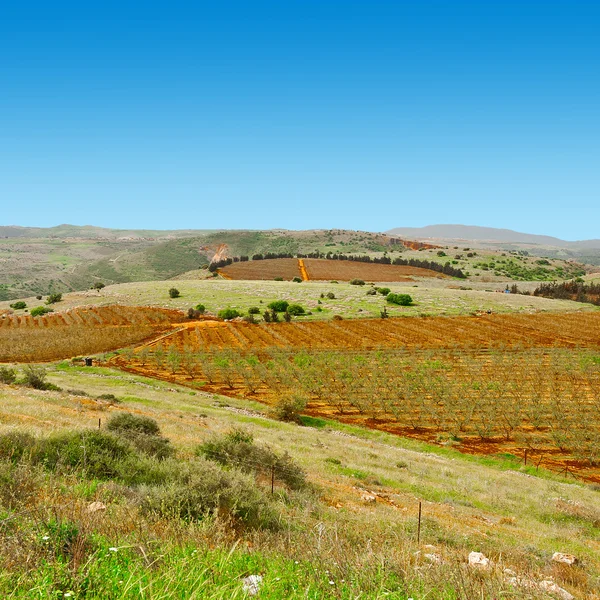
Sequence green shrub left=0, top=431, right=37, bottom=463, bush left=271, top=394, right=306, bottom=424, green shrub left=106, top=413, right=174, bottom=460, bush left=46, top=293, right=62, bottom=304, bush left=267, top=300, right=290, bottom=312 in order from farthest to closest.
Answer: bush left=46, top=293, right=62, bottom=304 → bush left=267, top=300, right=290, bottom=312 → bush left=271, top=394, right=306, bottom=424 → green shrub left=106, top=413, right=174, bottom=460 → green shrub left=0, top=431, right=37, bottom=463

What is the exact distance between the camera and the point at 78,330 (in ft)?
173

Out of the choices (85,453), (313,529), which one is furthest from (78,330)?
(313,529)

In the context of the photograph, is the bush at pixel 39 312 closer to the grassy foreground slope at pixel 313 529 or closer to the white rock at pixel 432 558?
the grassy foreground slope at pixel 313 529

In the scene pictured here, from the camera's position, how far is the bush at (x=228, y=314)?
205 ft

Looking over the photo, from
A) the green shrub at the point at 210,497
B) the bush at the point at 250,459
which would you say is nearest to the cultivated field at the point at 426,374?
the bush at the point at 250,459

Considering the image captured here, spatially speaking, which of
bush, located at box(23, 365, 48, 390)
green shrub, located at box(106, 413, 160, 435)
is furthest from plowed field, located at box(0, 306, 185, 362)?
green shrub, located at box(106, 413, 160, 435)

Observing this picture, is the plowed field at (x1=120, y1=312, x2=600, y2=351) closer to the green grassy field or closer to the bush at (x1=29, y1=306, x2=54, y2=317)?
the green grassy field

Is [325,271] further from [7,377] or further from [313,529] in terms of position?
[313,529]

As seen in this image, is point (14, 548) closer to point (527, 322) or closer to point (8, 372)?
point (8, 372)

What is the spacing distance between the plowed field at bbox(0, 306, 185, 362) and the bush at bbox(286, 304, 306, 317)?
50.9 feet

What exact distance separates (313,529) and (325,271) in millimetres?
105175

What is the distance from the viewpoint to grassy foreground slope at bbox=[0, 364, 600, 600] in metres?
3.75

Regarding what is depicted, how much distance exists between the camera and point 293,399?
2503 cm

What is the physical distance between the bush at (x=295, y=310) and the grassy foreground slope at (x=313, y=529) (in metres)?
43.1
